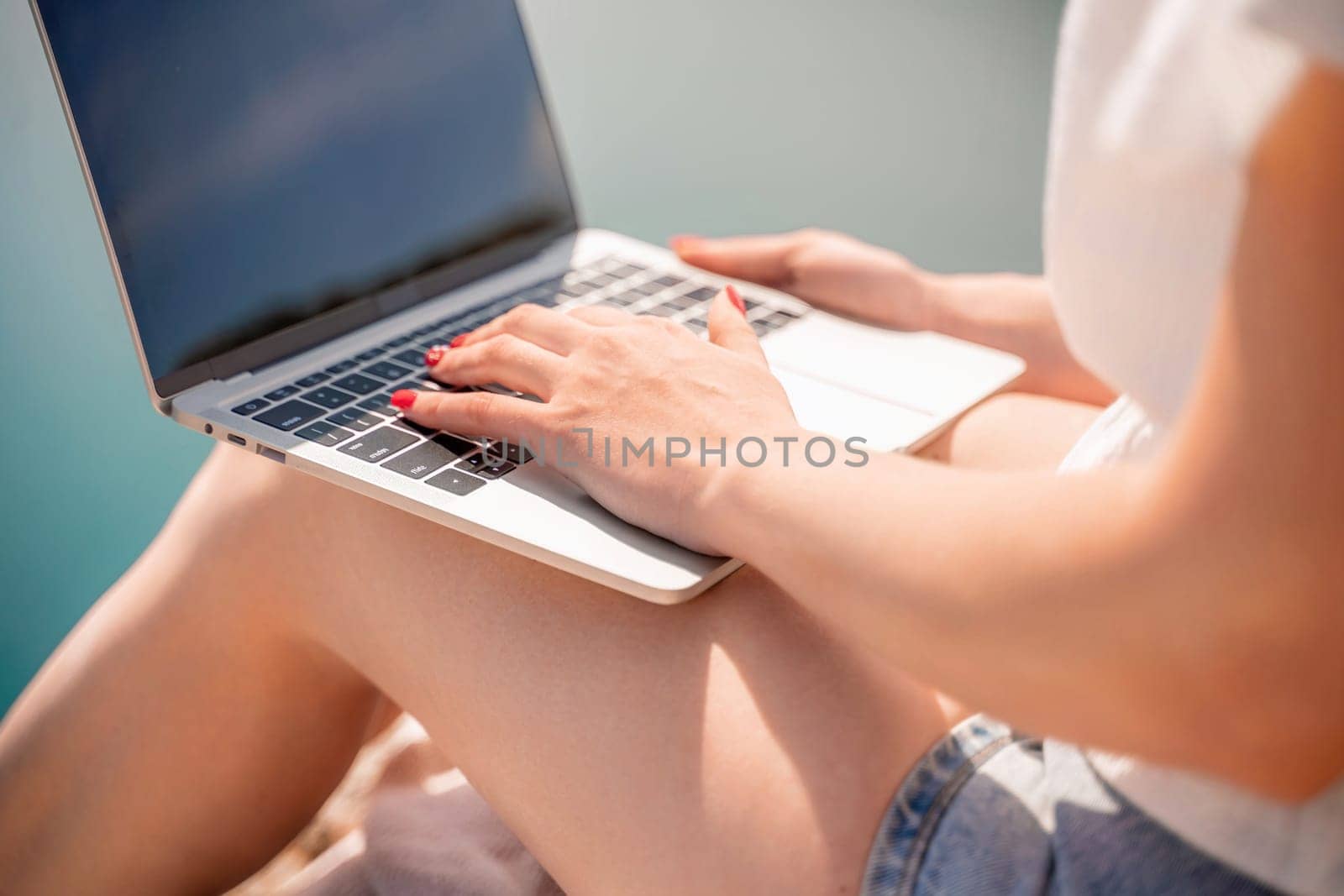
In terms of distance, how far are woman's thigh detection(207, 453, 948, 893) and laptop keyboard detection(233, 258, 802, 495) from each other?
0.10 feet

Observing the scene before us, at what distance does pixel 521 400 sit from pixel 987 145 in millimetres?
967

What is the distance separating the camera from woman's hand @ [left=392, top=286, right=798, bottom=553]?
48cm

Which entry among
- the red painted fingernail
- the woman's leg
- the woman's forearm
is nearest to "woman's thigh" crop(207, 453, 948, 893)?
the woman's leg

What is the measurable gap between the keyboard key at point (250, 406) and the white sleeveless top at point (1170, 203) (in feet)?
1.36

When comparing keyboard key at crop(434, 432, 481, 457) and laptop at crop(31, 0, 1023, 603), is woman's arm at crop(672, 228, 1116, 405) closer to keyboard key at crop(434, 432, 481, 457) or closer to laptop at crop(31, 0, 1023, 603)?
laptop at crop(31, 0, 1023, 603)

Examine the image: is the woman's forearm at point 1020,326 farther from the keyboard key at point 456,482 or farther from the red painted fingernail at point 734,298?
the keyboard key at point 456,482

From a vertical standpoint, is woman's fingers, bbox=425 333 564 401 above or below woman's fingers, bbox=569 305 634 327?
below

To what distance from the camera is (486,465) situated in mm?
547

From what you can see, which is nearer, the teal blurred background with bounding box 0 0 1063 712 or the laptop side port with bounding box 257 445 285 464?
the laptop side port with bounding box 257 445 285 464

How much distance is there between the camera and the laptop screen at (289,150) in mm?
585

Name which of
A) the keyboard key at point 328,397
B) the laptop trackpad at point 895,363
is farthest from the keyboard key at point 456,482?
the laptop trackpad at point 895,363

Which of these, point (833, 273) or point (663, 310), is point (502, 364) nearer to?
point (663, 310)

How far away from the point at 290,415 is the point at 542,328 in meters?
0.14

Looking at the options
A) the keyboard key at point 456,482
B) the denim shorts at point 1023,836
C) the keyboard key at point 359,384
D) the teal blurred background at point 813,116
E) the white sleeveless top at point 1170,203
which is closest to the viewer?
the white sleeveless top at point 1170,203
